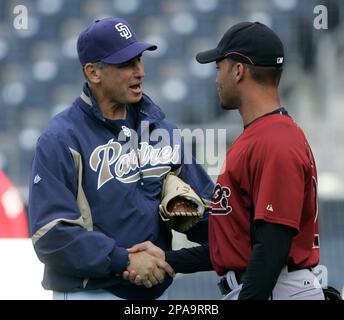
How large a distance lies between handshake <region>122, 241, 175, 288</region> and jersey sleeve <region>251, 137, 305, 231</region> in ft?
1.36

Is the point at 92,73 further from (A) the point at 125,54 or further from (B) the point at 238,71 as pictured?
(B) the point at 238,71

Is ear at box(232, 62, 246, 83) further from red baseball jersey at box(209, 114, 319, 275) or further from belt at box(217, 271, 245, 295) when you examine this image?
belt at box(217, 271, 245, 295)

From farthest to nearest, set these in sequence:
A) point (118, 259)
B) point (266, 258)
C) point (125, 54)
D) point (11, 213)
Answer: point (11, 213) < point (125, 54) < point (118, 259) < point (266, 258)

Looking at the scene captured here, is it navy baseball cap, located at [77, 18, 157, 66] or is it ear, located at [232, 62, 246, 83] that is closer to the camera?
ear, located at [232, 62, 246, 83]

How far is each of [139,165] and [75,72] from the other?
7.74 feet

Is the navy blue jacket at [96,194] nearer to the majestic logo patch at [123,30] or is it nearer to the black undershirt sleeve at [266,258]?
the majestic logo patch at [123,30]

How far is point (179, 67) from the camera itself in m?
4.45

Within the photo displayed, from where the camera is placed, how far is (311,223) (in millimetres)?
1896

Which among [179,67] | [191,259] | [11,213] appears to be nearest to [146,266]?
[191,259]

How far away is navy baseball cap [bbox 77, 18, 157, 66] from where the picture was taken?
217 centimetres

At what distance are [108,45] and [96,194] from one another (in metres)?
0.41

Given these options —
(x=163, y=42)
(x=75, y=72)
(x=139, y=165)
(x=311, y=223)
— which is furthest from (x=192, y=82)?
(x=311, y=223)

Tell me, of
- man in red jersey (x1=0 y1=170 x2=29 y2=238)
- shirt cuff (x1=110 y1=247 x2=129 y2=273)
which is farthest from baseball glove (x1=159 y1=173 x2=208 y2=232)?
man in red jersey (x1=0 y1=170 x2=29 y2=238)
